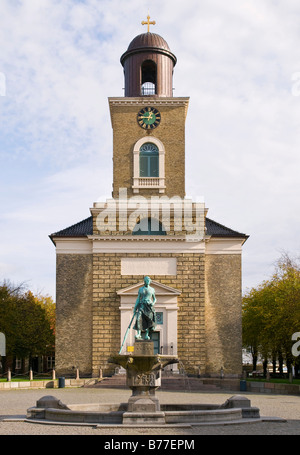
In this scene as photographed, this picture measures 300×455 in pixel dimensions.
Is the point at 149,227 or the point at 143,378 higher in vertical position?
the point at 149,227

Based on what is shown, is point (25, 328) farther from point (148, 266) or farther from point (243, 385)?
point (243, 385)

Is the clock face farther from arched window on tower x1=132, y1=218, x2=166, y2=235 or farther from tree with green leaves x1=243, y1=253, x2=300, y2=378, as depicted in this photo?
tree with green leaves x1=243, y1=253, x2=300, y2=378

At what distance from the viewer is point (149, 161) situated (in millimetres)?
45062

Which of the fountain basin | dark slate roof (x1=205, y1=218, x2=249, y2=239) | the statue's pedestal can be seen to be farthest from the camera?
dark slate roof (x1=205, y1=218, x2=249, y2=239)

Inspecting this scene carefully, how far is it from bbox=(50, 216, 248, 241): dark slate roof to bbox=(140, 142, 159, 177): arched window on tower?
17.1 ft

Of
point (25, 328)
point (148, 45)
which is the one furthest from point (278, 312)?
point (25, 328)

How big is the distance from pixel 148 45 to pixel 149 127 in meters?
5.81

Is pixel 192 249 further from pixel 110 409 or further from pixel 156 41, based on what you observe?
pixel 110 409

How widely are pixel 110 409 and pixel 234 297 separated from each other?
2369 cm

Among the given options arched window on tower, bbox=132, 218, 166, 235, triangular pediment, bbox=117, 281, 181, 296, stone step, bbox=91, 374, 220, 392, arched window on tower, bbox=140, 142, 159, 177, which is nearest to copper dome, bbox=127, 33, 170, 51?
arched window on tower, bbox=140, 142, 159, 177

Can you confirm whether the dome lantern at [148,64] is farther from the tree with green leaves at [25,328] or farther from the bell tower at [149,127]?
the tree with green leaves at [25,328]

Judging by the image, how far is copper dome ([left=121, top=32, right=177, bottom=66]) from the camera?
146 feet

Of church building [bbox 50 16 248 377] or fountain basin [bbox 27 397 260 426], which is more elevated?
church building [bbox 50 16 248 377]

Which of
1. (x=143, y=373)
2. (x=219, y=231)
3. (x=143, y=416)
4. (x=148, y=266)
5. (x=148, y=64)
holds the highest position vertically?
(x=148, y=64)
